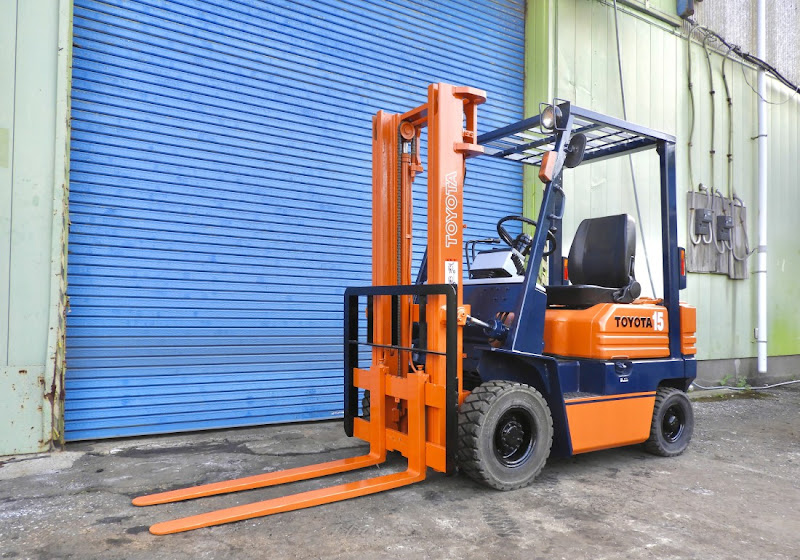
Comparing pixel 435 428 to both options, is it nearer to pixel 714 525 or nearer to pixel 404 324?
pixel 404 324

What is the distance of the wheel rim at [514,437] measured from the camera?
151 inches

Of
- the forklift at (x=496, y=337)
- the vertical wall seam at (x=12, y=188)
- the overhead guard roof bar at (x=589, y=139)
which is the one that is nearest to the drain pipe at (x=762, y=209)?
the forklift at (x=496, y=337)

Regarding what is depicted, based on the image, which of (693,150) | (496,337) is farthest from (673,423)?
(693,150)

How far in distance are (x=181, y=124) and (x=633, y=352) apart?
14.6 feet

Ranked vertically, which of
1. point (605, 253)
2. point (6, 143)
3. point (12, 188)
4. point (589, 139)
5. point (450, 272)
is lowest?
point (450, 272)

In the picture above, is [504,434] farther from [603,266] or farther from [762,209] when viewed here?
[762,209]

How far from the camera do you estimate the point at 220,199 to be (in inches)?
222

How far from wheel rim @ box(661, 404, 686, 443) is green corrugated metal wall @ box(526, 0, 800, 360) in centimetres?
313

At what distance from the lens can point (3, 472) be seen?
4.18m

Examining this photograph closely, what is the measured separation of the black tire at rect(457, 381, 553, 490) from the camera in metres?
3.65

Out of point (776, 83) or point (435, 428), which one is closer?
point (435, 428)

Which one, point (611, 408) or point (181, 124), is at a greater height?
point (181, 124)

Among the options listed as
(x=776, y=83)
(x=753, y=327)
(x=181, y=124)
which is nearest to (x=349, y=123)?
(x=181, y=124)

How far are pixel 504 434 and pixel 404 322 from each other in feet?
3.61
